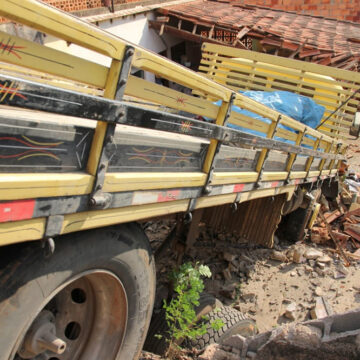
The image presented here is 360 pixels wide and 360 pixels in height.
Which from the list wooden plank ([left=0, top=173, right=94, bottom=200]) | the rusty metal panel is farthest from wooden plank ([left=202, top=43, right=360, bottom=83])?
wooden plank ([left=0, top=173, right=94, bottom=200])

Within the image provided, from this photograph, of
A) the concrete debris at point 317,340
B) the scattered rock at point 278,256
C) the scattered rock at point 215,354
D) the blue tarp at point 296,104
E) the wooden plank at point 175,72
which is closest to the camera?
the wooden plank at point 175,72

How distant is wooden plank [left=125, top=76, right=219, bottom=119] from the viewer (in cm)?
180

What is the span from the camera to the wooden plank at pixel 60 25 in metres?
1.21

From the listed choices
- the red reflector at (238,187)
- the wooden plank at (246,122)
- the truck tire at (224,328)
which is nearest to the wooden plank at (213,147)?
the wooden plank at (246,122)

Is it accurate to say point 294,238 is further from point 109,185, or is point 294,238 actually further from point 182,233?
point 109,185

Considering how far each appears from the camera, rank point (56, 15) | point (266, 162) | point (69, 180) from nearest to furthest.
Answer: point (56, 15), point (69, 180), point (266, 162)

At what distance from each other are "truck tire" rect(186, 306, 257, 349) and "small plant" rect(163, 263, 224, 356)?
0.05 metres

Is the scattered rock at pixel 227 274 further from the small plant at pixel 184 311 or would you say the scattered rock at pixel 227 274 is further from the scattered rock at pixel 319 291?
the small plant at pixel 184 311

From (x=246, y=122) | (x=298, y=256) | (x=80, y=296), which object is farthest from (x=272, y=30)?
(x=80, y=296)

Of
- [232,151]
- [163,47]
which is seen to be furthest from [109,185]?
[163,47]

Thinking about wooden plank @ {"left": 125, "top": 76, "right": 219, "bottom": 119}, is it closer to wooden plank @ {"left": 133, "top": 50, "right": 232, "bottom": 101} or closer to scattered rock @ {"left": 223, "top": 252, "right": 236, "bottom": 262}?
wooden plank @ {"left": 133, "top": 50, "right": 232, "bottom": 101}

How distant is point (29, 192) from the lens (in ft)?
4.51

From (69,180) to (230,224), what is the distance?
9.69 ft

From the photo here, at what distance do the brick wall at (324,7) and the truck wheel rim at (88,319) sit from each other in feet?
52.1
